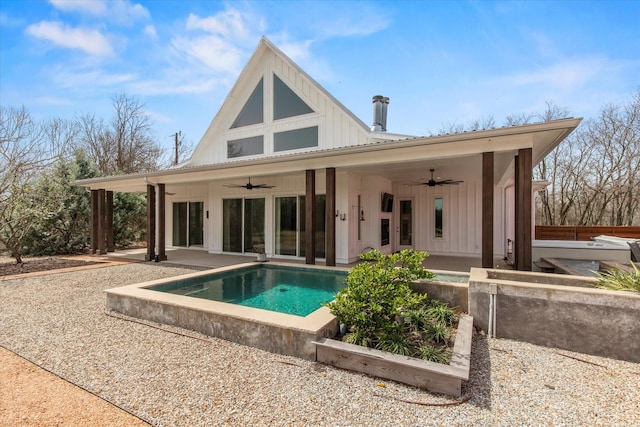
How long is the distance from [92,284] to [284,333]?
5.82 meters

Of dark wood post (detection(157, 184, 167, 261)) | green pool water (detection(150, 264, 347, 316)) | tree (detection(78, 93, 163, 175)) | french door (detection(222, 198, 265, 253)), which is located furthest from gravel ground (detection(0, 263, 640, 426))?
tree (detection(78, 93, 163, 175))

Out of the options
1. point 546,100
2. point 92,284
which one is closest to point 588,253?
point 92,284

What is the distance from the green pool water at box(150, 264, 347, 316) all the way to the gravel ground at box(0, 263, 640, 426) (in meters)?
1.48

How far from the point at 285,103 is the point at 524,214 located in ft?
28.3

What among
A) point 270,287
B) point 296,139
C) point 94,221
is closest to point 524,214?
point 270,287

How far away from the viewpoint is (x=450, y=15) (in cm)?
918

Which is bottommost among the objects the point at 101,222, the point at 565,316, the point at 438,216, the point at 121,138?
the point at 565,316

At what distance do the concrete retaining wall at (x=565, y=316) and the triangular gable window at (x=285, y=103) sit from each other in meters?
8.72

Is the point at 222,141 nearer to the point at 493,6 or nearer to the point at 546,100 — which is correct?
the point at 493,6

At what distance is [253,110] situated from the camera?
39.6 ft

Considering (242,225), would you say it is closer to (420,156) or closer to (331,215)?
(331,215)

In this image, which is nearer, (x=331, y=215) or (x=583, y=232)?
(x=331, y=215)

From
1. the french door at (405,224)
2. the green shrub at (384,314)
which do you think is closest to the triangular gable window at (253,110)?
the french door at (405,224)

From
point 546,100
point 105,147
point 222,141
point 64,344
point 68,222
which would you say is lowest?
point 64,344
